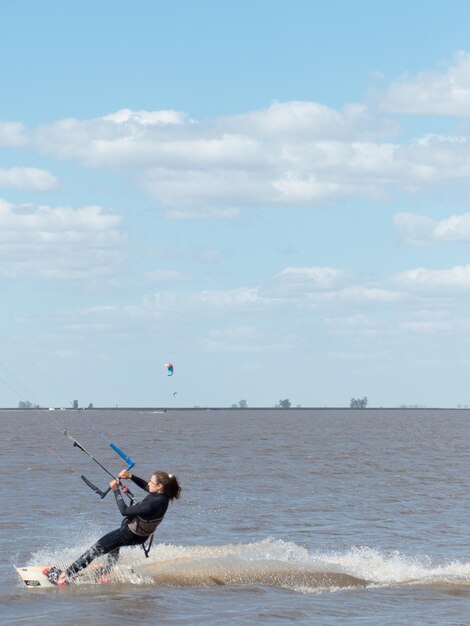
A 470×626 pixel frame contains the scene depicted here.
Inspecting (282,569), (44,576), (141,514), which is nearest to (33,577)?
(44,576)

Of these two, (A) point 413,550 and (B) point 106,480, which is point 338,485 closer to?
(B) point 106,480

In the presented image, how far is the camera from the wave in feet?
51.4

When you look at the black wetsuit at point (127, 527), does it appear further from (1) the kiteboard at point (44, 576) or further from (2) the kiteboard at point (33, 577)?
(2) the kiteboard at point (33, 577)

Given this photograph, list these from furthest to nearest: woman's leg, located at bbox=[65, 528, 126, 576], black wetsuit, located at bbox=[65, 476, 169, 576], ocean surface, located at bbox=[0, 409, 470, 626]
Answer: woman's leg, located at bbox=[65, 528, 126, 576] < black wetsuit, located at bbox=[65, 476, 169, 576] < ocean surface, located at bbox=[0, 409, 470, 626]

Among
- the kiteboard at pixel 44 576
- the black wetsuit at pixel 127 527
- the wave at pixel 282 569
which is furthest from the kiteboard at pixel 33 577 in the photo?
the wave at pixel 282 569

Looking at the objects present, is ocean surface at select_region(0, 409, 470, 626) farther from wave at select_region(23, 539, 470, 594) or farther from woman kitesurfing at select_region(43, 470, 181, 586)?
woman kitesurfing at select_region(43, 470, 181, 586)

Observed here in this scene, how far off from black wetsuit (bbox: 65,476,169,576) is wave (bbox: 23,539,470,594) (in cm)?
62

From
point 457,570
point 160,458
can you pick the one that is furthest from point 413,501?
point 160,458

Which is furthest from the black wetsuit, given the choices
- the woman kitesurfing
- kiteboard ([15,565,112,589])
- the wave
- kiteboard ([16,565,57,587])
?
the wave

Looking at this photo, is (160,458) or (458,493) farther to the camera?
(160,458)

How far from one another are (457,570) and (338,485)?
1535cm

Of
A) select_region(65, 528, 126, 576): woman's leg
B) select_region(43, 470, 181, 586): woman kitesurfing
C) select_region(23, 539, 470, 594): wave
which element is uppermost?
select_region(43, 470, 181, 586): woman kitesurfing

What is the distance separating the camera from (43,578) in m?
15.1

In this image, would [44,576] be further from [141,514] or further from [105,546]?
[141,514]
